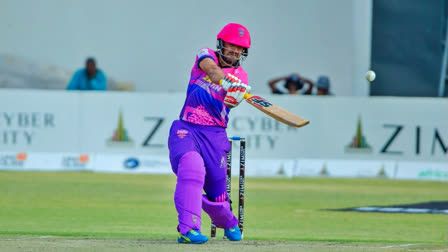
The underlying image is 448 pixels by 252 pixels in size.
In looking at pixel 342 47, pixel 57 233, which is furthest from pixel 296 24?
pixel 57 233

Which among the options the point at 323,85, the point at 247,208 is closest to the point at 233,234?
the point at 247,208

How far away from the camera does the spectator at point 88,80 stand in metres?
16.0

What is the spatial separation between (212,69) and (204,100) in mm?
263

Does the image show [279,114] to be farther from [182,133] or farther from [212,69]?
[182,133]

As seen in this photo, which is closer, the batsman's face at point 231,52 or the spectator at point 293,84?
the batsman's face at point 231,52

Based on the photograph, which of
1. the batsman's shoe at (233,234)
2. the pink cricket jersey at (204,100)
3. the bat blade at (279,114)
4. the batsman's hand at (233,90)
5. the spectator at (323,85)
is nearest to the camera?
the bat blade at (279,114)

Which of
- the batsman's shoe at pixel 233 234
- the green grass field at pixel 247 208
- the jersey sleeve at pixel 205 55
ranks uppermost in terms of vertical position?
the jersey sleeve at pixel 205 55

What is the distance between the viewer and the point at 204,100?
690 centimetres

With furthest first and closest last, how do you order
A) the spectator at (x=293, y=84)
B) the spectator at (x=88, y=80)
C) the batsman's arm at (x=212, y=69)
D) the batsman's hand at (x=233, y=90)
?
1. the spectator at (x=293, y=84)
2. the spectator at (x=88, y=80)
3. the batsman's arm at (x=212, y=69)
4. the batsman's hand at (x=233, y=90)

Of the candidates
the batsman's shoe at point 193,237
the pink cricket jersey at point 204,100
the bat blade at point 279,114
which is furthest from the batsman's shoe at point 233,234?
the bat blade at point 279,114

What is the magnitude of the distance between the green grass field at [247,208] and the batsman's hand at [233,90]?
1.20m

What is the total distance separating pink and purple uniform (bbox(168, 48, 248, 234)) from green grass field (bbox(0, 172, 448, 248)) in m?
0.44

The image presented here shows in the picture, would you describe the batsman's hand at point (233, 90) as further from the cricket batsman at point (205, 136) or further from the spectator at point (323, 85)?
the spectator at point (323, 85)

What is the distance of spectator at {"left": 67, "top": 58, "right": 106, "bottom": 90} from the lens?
52.6ft
